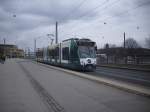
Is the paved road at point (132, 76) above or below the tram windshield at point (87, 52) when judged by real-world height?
below

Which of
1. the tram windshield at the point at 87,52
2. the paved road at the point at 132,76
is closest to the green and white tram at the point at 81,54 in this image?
the tram windshield at the point at 87,52

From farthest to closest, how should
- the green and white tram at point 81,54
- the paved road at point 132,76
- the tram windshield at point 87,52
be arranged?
the tram windshield at point 87,52, the green and white tram at point 81,54, the paved road at point 132,76

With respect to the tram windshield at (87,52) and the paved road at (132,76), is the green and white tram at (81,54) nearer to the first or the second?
the tram windshield at (87,52)

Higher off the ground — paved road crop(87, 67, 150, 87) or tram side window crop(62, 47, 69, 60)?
tram side window crop(62, 47, 69, 60)

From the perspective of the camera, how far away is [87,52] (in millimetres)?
26562

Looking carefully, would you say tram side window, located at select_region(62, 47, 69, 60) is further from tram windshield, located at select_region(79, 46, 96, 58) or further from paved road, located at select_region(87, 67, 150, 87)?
paved road, located at select_region(87, 67, 150, 87)

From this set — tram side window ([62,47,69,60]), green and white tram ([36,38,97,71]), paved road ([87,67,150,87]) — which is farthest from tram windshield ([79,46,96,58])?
tram side window ([62,47,69,60])

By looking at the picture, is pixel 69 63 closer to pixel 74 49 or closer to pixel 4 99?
pixel 74 49

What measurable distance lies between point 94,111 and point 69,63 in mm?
20791

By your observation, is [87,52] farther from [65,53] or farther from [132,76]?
[132,76]

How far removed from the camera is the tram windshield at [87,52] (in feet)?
85.8

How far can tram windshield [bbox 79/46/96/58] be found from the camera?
26.2 m

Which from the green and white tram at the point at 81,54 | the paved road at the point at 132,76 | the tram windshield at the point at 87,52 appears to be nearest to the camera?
the paved road at the point at 132,76

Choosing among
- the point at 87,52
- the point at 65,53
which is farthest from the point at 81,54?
the point at 65,53
